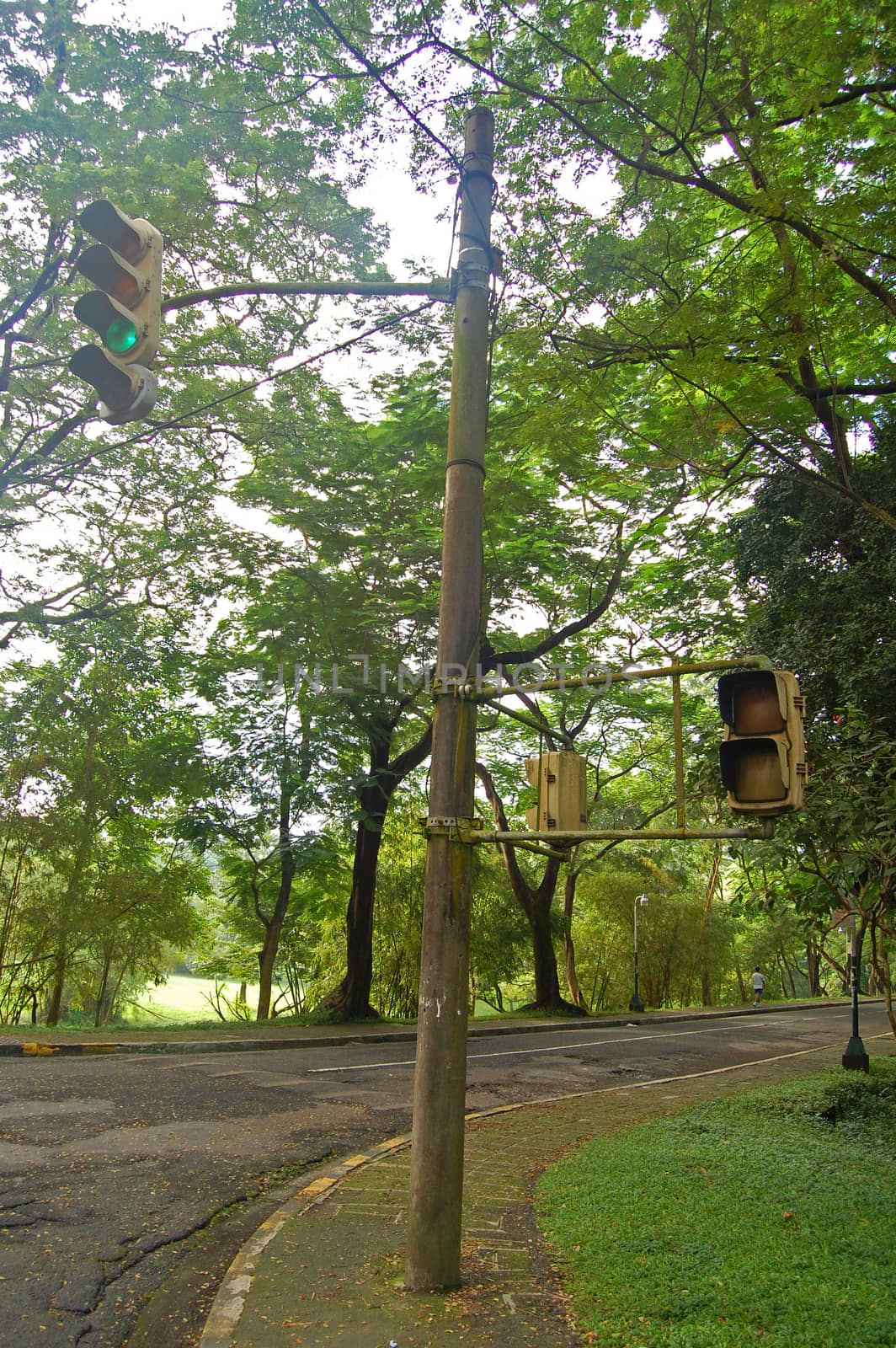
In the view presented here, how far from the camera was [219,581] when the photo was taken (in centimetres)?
1605

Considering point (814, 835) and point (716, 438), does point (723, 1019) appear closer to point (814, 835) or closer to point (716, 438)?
point (814, 835)

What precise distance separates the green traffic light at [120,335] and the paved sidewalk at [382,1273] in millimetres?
4016

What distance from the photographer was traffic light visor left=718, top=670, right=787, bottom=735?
3.73 meters

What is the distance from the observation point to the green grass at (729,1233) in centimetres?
382

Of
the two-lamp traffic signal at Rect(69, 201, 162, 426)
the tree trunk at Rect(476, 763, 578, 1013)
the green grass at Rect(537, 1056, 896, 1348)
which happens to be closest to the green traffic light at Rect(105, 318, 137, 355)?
the two-lamp traffic signal at Rect(69, 201, 162, 426)

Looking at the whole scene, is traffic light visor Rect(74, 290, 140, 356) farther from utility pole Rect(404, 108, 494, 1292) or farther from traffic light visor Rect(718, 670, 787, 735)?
traffic light visor Rect(718, 670, 787, 735)

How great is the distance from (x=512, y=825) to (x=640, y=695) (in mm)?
6836

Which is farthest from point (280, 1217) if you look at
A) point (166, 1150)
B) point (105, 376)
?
point (105, 376)

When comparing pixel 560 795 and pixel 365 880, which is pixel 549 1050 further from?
pixel 560 795

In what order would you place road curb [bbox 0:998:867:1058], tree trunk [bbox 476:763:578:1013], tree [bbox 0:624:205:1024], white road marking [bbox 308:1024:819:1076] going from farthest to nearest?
tree trunk [bbox 476:763:578:1013] → tree [bbox 0:624:205:1024] → white road marking [bbox 308:1024:819:1076] → road curb [bbox 0:998:867:1058]

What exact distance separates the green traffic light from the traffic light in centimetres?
276

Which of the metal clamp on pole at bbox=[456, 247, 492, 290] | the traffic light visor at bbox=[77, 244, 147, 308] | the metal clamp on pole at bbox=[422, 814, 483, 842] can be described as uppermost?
the metal clamp on pole at bbox=[456, 247, 492, 290]

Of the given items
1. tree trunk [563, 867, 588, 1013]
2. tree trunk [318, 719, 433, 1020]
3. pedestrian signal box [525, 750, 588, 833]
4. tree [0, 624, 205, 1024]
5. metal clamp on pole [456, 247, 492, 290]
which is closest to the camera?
pedestrian signal box [525, 750, 588, 833]

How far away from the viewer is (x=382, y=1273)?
14.5 feet
